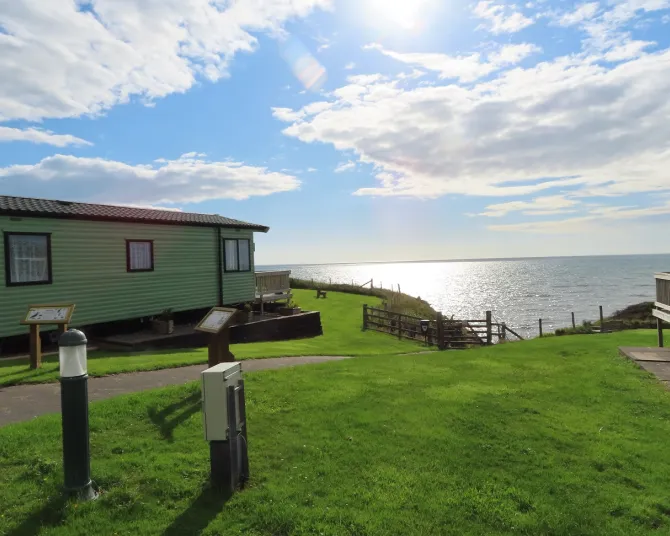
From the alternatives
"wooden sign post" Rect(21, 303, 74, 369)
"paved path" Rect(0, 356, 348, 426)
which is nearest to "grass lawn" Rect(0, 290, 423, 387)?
"wooden sign post" Rect(21, 303, 74, 369)

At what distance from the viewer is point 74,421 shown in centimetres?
425

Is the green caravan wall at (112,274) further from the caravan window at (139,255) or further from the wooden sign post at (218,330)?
the wooden sign post at (218,330)

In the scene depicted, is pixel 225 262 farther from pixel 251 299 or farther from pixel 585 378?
pixel 585 378

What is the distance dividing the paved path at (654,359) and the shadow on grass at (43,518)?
9.11 m

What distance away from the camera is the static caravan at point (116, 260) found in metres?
13.2

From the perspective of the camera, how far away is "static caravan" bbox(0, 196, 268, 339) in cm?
1320

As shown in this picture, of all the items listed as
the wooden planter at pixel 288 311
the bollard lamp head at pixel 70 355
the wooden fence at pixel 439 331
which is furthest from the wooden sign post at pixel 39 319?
the wooden fence at pixel 439 331

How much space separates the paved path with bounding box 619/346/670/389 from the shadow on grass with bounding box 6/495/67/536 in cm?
911

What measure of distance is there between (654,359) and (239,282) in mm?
15287

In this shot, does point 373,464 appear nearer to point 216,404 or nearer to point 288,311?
point 216,404

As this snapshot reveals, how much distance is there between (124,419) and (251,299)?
1513cm

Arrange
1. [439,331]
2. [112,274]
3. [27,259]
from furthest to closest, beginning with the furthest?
[439,331], [112,274], [27,259]

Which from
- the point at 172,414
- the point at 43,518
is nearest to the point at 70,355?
the point at 43,518

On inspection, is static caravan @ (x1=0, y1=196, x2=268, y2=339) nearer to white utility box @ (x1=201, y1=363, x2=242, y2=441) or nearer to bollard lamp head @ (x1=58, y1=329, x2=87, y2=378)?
bollard lamp head @ (x1=58, y1=329, x2=87, y2=378)
